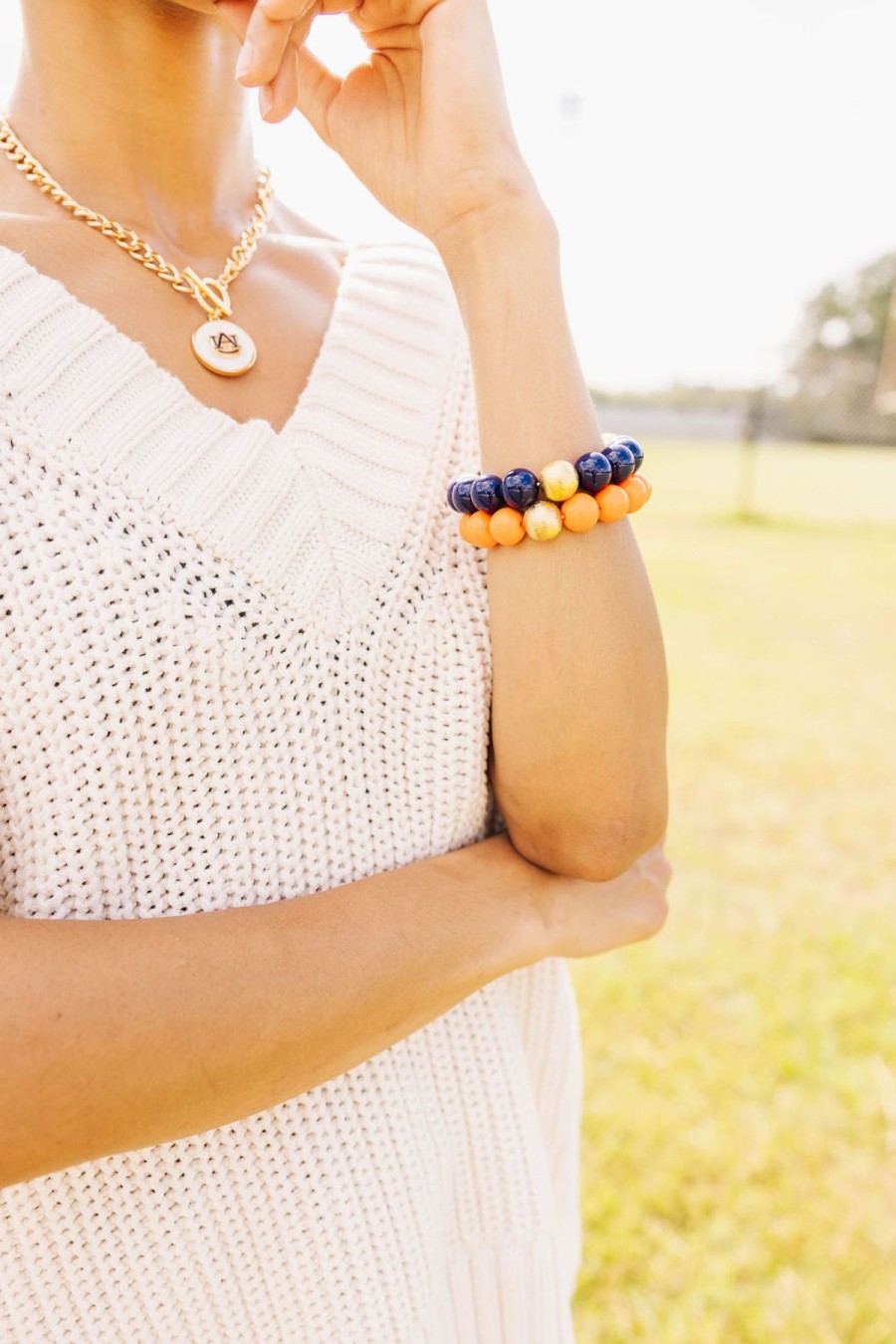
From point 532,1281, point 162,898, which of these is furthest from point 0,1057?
point 532,1281

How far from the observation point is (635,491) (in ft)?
3.52

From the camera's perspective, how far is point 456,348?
121 cm

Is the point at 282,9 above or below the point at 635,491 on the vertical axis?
above

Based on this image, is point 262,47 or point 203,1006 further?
point 262,47

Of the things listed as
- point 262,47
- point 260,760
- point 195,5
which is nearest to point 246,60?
point 262,47

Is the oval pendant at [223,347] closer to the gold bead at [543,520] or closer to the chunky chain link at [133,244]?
the chunky chain link at [133,244]

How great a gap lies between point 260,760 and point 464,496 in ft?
1.12

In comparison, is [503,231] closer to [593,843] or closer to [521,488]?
[521,488]

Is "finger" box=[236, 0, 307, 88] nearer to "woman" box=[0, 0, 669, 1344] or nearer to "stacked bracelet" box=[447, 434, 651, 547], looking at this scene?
"woman" box=[0, 0, 669, 1344]

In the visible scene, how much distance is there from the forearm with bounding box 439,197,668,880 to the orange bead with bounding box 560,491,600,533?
0.02m

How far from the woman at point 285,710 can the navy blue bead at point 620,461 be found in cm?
2

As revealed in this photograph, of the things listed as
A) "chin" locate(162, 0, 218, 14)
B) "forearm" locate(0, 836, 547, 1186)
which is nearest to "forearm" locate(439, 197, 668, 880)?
"forearm" locate(0, 836, 547, 1186)

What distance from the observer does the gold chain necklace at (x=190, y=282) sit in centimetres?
108

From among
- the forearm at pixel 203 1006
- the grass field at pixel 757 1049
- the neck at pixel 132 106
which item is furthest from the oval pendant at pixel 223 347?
the grass field at pixel 757 1049
